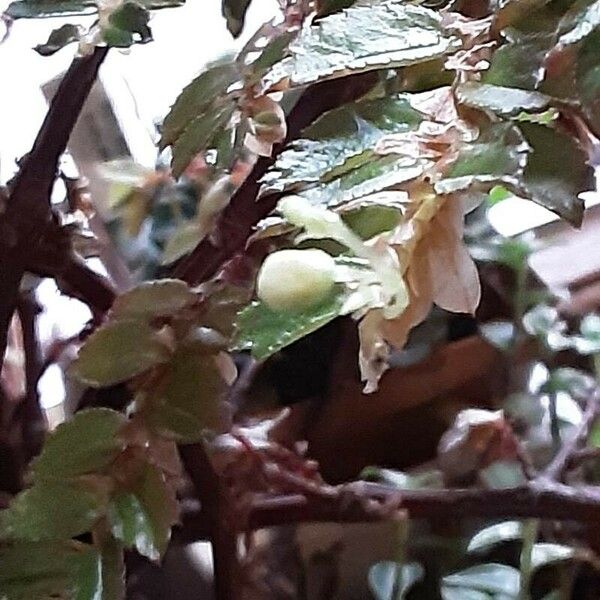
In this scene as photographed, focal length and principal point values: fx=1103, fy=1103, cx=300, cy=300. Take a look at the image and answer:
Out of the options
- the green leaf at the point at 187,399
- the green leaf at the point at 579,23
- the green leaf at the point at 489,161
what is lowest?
the green leaf at the point at 187,399

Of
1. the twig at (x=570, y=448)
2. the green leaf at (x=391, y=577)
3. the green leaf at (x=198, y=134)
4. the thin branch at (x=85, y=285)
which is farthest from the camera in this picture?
the green leaf at (x=391, y=577)

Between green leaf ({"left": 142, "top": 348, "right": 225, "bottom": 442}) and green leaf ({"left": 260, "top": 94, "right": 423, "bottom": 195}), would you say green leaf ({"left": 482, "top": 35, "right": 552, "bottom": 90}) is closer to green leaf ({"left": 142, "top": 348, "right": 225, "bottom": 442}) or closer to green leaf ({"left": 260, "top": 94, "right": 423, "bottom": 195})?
green leaf ({"left": 260, "top": 94, "right": 423, "bottom": 195})

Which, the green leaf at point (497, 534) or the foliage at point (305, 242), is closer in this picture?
the foliage at point (305, 242)

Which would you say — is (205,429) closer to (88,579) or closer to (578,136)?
(88,579)

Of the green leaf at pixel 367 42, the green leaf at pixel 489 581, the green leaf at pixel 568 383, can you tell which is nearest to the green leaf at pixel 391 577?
the green leaf at pixel 489 581

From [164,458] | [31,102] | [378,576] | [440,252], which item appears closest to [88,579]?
[164,458]

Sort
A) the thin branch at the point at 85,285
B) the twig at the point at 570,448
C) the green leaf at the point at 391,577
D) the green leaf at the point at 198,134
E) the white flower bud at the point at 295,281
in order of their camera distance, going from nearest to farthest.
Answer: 1. the white flower bud at the point at 295,281
2. the green leaf at the point at 198,134
3. the thin branch at the point at 85,285
4. the twig at the point at 570,448
5. the green leaf at the point at 391,577

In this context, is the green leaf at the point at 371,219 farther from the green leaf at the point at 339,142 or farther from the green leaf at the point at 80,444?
the green leaf at the point at 80,444
